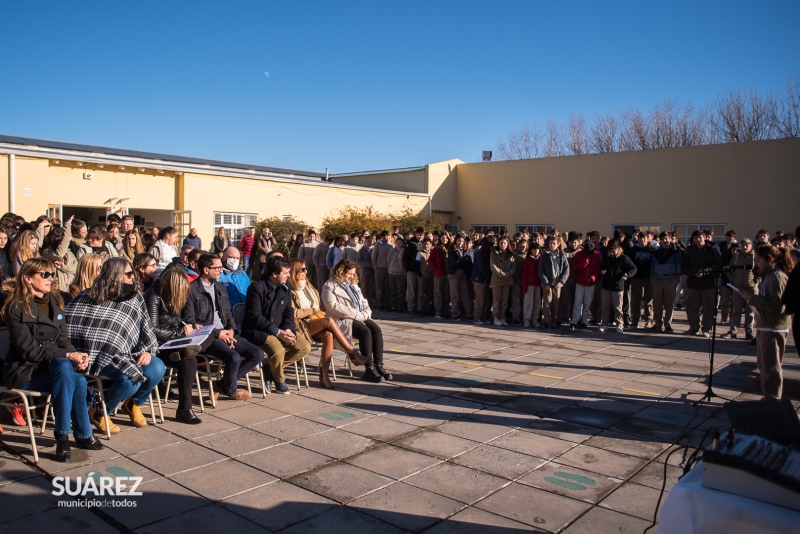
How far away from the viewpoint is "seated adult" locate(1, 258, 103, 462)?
448 centimetres

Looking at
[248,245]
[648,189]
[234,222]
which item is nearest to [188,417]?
[248,245]

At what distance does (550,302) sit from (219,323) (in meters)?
7.28

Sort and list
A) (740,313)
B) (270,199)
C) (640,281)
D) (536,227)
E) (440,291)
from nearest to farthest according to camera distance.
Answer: (740,313) → (640,281) → (440,291) → (270,199) → (536,227)

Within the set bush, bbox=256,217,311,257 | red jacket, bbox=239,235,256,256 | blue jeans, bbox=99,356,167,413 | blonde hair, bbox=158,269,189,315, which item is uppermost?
bush, bbox=256,217,311,257

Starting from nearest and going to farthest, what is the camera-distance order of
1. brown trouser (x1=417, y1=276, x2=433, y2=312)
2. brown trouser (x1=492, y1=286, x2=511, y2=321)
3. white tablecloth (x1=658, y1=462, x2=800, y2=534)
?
white tablecloth (x1=658, y1=462, x2=800, y2=534)
brown trouser (x1=492, y1=286, x2=511, y2=321)
brown trouser (x1=417, y1=276, x2=433, y2=312)

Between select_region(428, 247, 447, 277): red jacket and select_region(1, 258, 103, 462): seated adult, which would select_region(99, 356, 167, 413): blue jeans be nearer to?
select_region(1, 258, 103, 462): seated adult

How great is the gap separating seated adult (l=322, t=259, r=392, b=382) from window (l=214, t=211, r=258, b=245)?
46.8 ft

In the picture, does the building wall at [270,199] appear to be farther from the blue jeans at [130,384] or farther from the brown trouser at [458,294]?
the blue jeans at [130,384]

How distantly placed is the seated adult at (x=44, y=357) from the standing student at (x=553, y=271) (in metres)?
8.60

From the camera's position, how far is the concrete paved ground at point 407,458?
12.0 feet

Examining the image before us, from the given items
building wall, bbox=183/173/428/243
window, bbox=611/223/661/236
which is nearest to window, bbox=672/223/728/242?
window, bbox=611/223/661/236

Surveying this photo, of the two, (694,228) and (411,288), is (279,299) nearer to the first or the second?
(411,288)

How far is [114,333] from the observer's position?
16.4 feet

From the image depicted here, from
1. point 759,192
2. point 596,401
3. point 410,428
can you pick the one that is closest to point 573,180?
point 759,192
